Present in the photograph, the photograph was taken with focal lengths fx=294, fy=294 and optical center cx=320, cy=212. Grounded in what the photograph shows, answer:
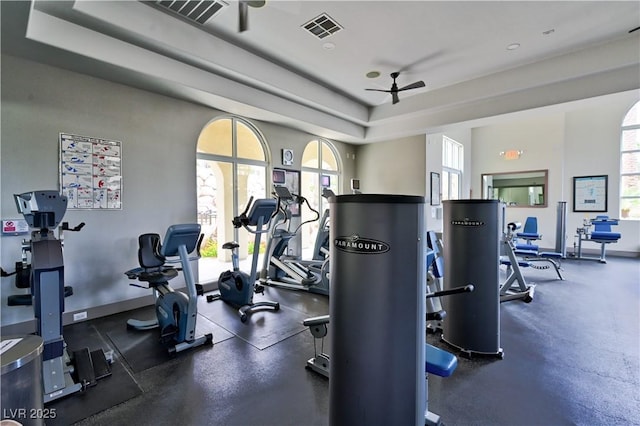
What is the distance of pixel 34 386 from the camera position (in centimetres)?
114

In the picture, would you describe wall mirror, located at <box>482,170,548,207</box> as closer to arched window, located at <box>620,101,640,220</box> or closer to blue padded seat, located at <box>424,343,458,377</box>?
arched window, located at <box>620,101,640,220</box>

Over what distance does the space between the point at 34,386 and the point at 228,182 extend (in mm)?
4355

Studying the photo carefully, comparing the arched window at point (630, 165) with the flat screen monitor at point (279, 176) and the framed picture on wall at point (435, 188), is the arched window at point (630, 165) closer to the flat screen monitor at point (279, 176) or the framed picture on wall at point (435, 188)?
the framed picture on wall at point (435, 188)

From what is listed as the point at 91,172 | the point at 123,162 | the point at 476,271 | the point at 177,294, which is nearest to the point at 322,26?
the point at 123,162

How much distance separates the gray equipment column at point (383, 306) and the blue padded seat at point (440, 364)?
0.22m

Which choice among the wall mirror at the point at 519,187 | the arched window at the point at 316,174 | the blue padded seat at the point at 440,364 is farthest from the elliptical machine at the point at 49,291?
the wall mirror at the point at 519,187

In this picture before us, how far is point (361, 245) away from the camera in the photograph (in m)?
1.24

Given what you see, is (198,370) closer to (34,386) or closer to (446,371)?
(34,386)

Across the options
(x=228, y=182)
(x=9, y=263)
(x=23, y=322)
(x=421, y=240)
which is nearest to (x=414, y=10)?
(x=421, y=240)

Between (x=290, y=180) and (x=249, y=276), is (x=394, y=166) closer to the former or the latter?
(x=290, y=180)

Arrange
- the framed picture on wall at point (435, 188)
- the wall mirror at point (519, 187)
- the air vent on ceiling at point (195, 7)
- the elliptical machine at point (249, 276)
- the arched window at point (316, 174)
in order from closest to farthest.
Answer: the air vent on ceiling at point (195, 7)
the elliptical machine at point (249, 276)
the arched window at point (316, 174)
the framed picture on wall at point (435, 188)
the wall mirror at point (519, 187)

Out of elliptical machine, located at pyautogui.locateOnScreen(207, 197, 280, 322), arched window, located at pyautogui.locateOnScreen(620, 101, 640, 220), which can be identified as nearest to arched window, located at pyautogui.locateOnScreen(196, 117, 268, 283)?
elliptical machine, located at pyautogui.locateOnScreen(207, 197, 280, 322)

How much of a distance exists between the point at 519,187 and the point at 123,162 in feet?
34.5

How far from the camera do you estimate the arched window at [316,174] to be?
672cm
